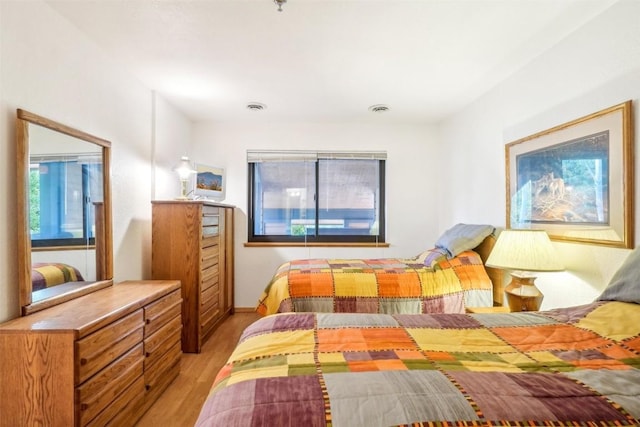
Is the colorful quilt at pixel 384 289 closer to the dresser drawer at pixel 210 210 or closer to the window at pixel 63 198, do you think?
the dresser drawer at pixel 210 210

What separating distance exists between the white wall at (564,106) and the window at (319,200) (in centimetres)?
119

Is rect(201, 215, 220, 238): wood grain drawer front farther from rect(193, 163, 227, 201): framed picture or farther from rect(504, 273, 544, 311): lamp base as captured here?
rect(504, 273, 544, 311): lamp base

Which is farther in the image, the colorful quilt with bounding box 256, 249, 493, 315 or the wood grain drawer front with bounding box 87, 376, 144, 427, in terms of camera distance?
the colorful quilt with bounding box 256, 249, 493, 315

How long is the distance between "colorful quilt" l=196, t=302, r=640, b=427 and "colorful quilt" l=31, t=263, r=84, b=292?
123 cm

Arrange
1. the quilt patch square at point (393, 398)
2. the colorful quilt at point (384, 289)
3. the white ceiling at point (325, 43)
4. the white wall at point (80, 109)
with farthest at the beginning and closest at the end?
the colorful quilt at point (384, 289)
the white ceiling at point (325, 43)
the white wall at point (80, 109)
the quilt patch square at point (393, 398)

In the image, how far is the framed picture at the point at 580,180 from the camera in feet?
5.24

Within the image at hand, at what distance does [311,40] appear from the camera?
79.7 inches

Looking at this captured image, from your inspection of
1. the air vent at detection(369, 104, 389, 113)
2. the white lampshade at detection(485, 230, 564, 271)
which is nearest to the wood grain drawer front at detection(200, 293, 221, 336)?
the white lampshade at detection(485, 230, 564, 271)

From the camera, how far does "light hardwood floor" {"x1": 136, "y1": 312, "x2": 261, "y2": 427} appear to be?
1.84 metres

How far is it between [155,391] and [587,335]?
Answer: 2.30m

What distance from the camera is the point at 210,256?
118 inches

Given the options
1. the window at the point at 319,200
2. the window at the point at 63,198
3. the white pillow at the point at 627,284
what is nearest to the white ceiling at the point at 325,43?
the window at the point at 63,198

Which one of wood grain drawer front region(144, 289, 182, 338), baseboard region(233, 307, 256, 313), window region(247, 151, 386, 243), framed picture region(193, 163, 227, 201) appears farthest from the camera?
window region(247, 151, 386, 243)

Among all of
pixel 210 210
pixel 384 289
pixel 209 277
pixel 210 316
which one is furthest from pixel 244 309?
pixel 384 289
